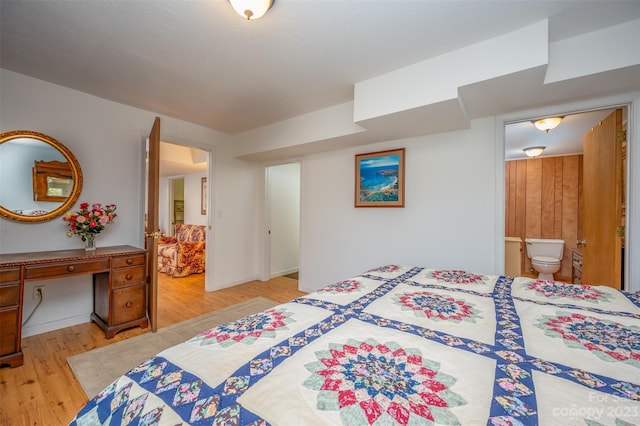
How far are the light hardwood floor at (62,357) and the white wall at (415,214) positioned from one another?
924 millimetres

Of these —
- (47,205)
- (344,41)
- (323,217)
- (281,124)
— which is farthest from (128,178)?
(344,41)

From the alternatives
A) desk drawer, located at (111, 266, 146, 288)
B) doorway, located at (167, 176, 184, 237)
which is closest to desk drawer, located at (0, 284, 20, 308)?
desk drawer, located at (111, 266, 146, 288)

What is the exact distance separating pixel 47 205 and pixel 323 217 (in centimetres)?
299

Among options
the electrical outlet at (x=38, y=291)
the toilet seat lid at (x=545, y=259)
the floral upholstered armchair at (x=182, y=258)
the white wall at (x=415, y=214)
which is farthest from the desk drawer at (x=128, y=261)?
the toilet seat lid at (x=545, y=259)

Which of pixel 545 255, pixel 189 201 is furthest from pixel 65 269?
pixel 545 255

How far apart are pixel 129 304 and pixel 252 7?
2.79 metres

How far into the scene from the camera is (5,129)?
93.3 inches

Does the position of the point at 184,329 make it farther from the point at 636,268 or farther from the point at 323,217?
the point at 636,268

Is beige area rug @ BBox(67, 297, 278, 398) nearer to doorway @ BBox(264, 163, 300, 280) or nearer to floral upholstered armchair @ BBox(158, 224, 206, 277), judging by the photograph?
doorway @ BBox(264, 163, 300, 280)

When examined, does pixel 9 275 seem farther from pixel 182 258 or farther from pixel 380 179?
pixel 380 179

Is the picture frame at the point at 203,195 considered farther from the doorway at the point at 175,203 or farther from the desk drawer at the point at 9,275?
the desk drawer at the point at 9,275

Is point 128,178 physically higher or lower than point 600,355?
higher

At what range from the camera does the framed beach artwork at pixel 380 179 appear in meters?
3.05

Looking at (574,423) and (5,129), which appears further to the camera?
(5,129)
